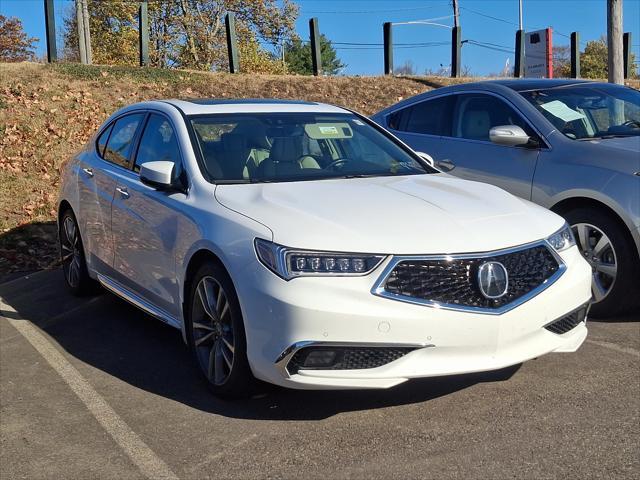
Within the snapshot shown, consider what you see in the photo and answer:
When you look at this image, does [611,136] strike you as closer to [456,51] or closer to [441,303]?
[441,303]

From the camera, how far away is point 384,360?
11.6 feet

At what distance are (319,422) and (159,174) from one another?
1.71 meters

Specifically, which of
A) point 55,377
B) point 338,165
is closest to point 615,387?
point 338,165

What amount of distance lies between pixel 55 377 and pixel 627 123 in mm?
4660

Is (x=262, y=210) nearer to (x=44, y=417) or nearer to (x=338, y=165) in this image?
(x=338, y=165)

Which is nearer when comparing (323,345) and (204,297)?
(323,345)

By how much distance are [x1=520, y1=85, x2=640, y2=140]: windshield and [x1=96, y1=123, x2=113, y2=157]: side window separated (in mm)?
3385

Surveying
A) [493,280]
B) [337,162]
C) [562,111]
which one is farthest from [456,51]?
[493,280]

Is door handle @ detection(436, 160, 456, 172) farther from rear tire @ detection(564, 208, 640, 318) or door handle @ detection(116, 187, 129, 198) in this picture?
door handle @ detection(116, 187, 129, 198)

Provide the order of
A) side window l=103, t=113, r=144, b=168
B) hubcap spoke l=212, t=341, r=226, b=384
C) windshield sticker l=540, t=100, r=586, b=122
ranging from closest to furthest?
hubcap spoke l=212, t=341, r=226, b=384 < side window l=103, t=113, r=144, b=168 < windshield sticker l=540, t=100, r=586, b=122

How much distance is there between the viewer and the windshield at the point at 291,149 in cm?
466

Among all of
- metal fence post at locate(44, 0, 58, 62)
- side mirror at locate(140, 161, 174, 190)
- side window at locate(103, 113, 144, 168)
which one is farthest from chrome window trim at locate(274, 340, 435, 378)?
metal fence post at locate(44, 0, 58, 62)

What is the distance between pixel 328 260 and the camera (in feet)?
11.6

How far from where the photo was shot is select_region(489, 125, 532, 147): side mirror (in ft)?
19.1
